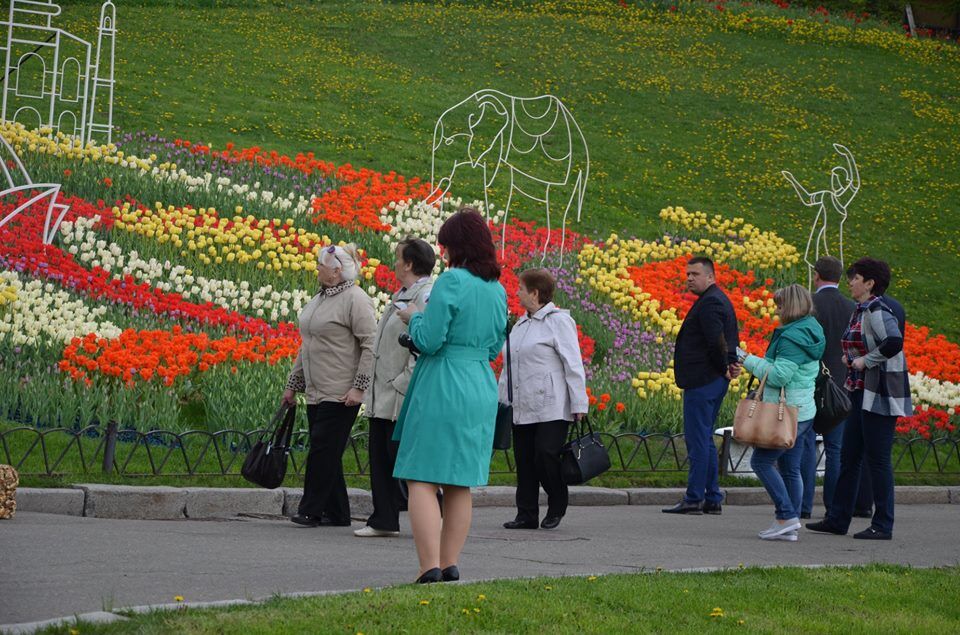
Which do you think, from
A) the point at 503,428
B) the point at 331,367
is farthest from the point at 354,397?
the point at 503,428

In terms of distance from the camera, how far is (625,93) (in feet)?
102

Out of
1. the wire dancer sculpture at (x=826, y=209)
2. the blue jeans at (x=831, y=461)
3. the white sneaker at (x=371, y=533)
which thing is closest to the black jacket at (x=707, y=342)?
the blue jeans at (x=831, y=461)

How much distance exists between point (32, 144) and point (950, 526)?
41.5 feet

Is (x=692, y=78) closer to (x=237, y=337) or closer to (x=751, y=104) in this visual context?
(x=751, y=104)

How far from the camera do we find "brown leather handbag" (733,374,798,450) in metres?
8.45

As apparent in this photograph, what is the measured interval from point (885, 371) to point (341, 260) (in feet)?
11.9

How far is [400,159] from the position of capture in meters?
23.2

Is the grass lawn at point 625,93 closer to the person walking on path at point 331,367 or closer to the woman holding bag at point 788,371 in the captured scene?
the woman holding bag at point 788,371

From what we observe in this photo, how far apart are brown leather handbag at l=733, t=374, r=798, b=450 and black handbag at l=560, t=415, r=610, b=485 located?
0.95m

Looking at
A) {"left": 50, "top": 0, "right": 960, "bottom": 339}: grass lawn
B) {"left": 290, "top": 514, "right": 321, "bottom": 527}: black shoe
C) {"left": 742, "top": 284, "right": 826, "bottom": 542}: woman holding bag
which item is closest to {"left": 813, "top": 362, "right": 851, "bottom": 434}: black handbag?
{"left": 742, "top": 284, "right": 826, "bottom": 542}: woman holding bag

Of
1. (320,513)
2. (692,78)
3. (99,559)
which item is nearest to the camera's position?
(99,559)

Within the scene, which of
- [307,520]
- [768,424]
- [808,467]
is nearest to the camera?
[307,520]

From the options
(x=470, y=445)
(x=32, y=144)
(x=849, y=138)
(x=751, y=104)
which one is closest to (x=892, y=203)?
(x=849, y=138)

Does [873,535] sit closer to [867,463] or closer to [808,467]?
[867,463]
